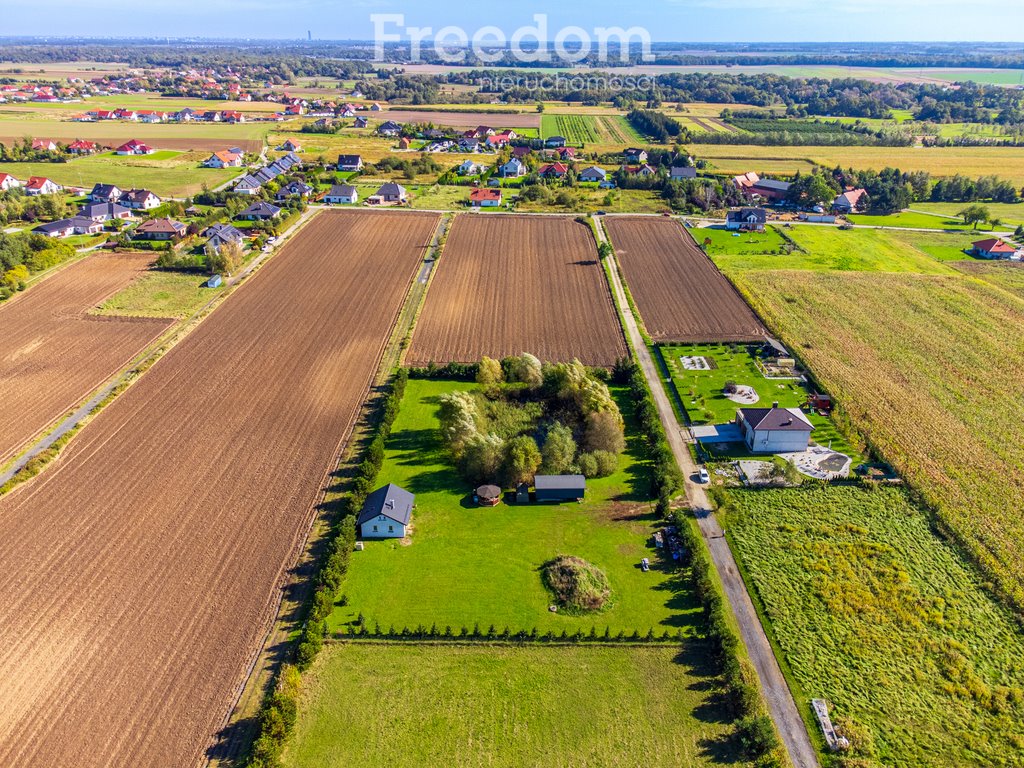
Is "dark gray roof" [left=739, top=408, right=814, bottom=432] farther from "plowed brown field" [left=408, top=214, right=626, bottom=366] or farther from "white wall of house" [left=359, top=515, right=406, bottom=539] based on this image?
"white wall of house" [left=359, top=515, right=406, bottom=539]

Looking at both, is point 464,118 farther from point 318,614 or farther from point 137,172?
point 318,614

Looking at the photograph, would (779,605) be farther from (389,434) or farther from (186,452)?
(186,452)

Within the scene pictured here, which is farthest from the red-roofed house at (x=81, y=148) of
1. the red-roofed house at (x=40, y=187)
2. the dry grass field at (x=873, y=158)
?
the dry grass field at (x=873, y=158)

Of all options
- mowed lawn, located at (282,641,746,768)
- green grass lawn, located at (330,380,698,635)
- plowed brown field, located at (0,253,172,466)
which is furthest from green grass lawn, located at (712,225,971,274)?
plowed brown field, located at (0,253,172,466)

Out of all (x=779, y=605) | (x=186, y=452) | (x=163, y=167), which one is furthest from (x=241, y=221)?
(x=779, y=605)

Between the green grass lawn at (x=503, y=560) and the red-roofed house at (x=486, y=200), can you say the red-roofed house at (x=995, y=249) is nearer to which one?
the red-roofed house at (x=486, y=200)

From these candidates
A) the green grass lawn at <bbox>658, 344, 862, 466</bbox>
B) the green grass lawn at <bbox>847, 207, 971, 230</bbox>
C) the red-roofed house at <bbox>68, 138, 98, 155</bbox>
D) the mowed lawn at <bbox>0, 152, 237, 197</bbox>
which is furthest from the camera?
the red-roofed house at <bbox>68, 138, 98, 155</bbox>

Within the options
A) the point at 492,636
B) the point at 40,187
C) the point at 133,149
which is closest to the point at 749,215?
the point at 492,636
